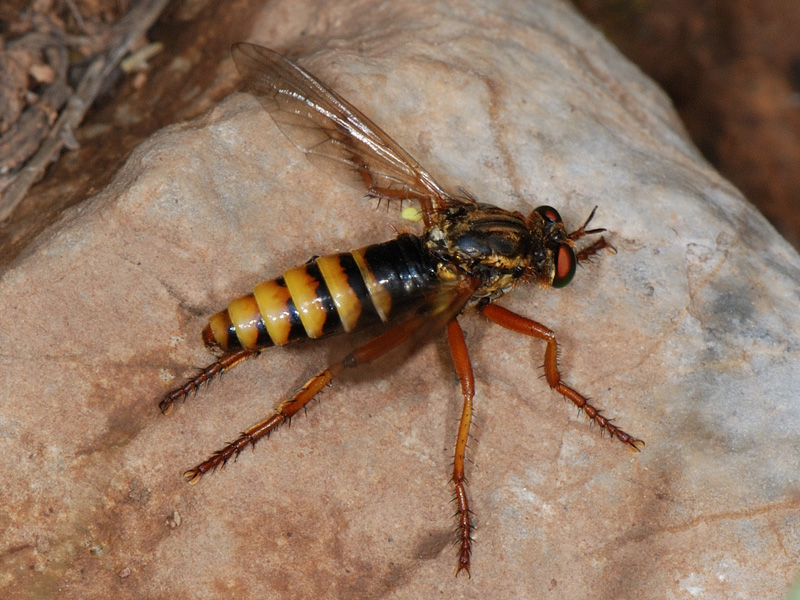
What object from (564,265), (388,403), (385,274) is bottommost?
(388,403)

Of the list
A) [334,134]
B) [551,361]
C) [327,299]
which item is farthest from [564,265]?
[334,134]

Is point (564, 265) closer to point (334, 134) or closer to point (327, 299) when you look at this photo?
point (327, 299)

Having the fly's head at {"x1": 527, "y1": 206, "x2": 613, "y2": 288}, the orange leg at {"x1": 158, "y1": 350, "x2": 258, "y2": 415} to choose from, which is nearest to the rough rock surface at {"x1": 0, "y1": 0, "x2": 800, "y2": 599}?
the orange leg at {"x1": 158, "y1": 350, "x2": 258, "y2": 415}

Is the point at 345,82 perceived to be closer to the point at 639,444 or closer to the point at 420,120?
the point at 420,120

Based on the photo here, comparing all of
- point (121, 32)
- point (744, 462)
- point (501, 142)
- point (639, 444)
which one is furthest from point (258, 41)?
point (744, 462)

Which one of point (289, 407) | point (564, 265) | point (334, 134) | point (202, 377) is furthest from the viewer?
point (334, 134)

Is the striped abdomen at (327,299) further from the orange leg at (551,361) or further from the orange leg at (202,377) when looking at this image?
the orange leg at (551,361)
